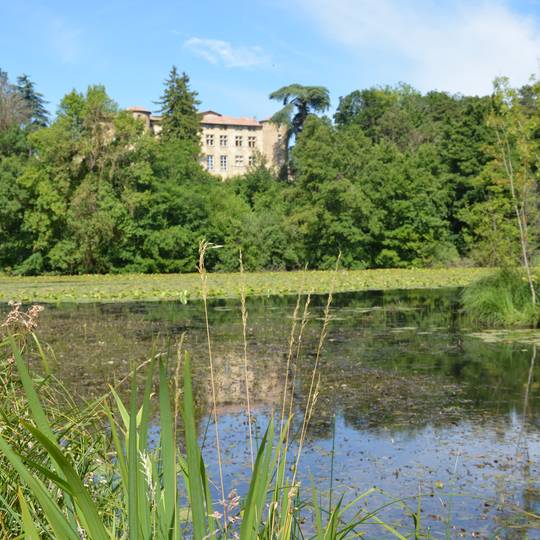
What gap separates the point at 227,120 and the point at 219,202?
31660 mm

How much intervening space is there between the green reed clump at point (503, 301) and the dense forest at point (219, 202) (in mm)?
14366

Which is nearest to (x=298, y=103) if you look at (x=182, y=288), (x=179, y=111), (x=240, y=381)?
(x=179, y=111)

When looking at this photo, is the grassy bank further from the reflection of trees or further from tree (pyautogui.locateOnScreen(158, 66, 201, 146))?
tree (pyautogui.locateOnScreen(158, 66, 201, 146))

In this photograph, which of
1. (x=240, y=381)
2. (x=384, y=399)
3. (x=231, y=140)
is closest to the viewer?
(x=384, y=399)

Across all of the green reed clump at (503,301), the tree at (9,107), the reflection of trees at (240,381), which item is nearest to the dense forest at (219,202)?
the tree at (9,107)

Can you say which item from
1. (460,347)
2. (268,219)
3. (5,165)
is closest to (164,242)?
(268,219)

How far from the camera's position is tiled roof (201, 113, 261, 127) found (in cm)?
6712

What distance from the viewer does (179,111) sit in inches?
1869

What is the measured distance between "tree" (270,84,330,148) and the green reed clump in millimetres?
41456

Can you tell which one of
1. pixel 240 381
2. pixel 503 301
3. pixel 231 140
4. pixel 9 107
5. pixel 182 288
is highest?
pixel 231 140

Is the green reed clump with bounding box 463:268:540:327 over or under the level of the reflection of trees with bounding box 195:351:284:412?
over

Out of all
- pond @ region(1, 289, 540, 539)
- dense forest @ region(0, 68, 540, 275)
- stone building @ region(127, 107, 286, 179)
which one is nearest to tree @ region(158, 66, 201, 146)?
dense forest @ region(0, 68, 540, 275)

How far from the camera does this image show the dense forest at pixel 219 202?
106ft

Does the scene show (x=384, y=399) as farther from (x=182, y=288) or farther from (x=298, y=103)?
(x=298, y=103)
